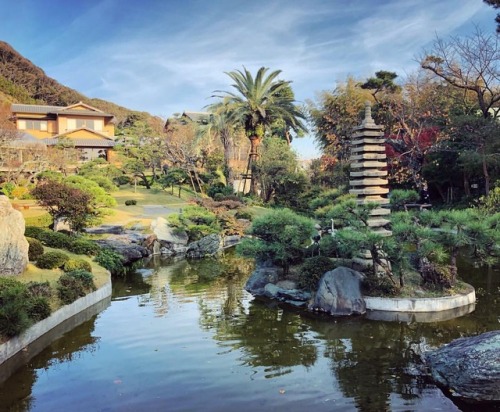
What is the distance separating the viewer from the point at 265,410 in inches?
252

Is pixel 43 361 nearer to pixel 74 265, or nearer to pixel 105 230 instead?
pixel 74 265

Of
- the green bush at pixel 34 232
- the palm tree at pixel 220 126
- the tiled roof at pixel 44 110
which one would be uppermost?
the tiled roof at pixel 44 110

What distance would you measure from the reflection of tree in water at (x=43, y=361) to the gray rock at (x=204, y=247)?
31.3 ft

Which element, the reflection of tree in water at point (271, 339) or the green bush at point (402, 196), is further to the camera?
the green bush at point (402, 196)

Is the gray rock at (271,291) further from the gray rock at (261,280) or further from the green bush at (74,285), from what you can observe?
the green bush at (74,285)

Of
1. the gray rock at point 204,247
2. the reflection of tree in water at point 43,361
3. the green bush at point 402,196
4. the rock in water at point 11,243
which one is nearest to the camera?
the reflection of tree in water at point 43,361

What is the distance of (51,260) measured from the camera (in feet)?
42.3

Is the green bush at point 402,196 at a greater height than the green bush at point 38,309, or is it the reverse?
the green bush at point 402,196

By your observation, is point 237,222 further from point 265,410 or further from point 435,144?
point 265,410

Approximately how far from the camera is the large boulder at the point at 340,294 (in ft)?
35.6

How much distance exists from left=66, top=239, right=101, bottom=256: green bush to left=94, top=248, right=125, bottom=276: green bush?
0.26 meters

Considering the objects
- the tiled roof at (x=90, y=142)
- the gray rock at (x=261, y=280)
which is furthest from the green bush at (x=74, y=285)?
the tiled roof at (x=90, y=142)

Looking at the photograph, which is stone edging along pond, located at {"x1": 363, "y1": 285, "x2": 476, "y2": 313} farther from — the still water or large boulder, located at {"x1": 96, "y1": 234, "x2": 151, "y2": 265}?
large boulder, located at {"x1": 96, "y1": 234, "x2": 151, "y2": 265}

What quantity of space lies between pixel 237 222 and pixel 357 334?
1484cm
